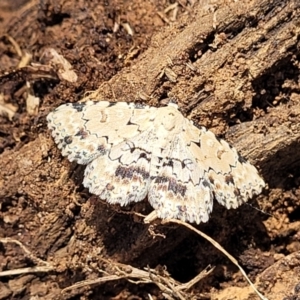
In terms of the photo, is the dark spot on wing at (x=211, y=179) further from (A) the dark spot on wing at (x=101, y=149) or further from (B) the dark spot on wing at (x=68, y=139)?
(B) the dark spot on wing at (x=68, y=139)

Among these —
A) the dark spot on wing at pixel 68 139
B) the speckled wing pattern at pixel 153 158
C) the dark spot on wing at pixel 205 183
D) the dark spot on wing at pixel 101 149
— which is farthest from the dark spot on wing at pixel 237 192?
the dark spot on wing at pixel 68 139

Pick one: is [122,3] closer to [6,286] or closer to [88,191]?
[88,191]

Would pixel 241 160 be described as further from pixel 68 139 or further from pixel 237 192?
pixel 68 139

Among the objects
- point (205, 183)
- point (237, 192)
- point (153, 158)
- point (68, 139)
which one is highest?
point (68, 139)

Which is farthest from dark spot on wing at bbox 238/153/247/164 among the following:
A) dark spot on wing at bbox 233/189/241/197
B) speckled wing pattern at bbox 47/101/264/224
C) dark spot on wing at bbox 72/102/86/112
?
dark spot on wing at bbox 72/102/86/112

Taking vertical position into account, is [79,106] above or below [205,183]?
above

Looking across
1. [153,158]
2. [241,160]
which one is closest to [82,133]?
[153,158]

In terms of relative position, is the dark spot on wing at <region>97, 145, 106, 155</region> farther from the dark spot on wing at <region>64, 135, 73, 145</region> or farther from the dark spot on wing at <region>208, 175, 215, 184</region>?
the dark spot on wing at <region>208, 175, 215, 184</region>
